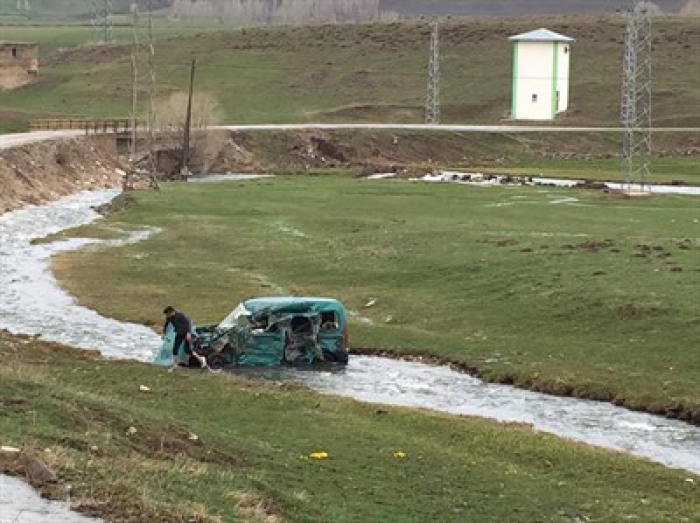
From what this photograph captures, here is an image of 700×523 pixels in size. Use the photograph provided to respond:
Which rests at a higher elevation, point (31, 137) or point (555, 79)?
point (555, 79)

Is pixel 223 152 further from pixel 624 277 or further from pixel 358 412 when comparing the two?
pixel 358 412

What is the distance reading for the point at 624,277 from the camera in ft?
155

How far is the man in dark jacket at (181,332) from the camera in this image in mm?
36750

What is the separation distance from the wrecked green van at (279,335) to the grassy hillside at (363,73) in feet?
327

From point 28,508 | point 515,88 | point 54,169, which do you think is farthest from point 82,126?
point 28,508

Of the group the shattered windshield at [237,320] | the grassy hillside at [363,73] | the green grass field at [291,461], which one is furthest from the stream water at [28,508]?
the grassy hillside at [363,73]

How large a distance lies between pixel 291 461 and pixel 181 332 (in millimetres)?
12246

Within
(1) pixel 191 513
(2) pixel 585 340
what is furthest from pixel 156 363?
(1) pixel 191 513

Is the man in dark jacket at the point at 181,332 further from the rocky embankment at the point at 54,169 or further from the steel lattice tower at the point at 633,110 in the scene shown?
the steel lattice tower at the point at 633,110

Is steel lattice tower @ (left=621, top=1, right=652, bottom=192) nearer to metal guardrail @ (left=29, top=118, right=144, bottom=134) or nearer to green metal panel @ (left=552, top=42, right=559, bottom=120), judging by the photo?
green metal panel @ (left=552, top=42, right=559, bottom=120)

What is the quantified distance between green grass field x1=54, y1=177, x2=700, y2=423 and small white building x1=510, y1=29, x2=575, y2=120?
197 ft

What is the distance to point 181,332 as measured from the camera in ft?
122

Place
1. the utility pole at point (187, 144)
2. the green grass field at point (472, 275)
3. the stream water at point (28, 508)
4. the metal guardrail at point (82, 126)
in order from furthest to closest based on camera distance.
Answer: the metal guardrail at point (82, 126)
the utility pole at point (187, 144)
the green grass field at point (472, 275)
the stream water at point (28, 508)

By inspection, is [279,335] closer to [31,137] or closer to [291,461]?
[291,461]
